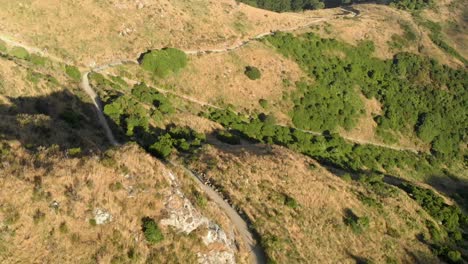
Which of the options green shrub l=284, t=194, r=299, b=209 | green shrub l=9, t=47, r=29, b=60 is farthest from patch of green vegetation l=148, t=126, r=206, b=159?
green shrub l=9, t=47, r=29, b=60

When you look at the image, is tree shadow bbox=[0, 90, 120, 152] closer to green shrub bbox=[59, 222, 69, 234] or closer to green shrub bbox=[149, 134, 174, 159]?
green shrub bbox=[149, 134, 174, 159]

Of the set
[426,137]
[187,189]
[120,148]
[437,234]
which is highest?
[120,148]

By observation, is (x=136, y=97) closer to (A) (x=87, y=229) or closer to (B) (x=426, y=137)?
(A) (x=87, y=229)

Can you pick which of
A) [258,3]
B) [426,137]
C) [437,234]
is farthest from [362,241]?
[258,3]

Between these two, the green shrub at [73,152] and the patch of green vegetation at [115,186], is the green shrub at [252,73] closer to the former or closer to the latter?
the green shrub at [73,152]

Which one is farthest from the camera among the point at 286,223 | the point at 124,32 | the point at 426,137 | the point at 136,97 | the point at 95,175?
the point at 426,137

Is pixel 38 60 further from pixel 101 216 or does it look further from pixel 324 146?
pixel 324 146

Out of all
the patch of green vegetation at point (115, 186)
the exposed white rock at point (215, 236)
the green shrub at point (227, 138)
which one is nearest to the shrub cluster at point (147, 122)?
the green shrub at point (227, 138)
